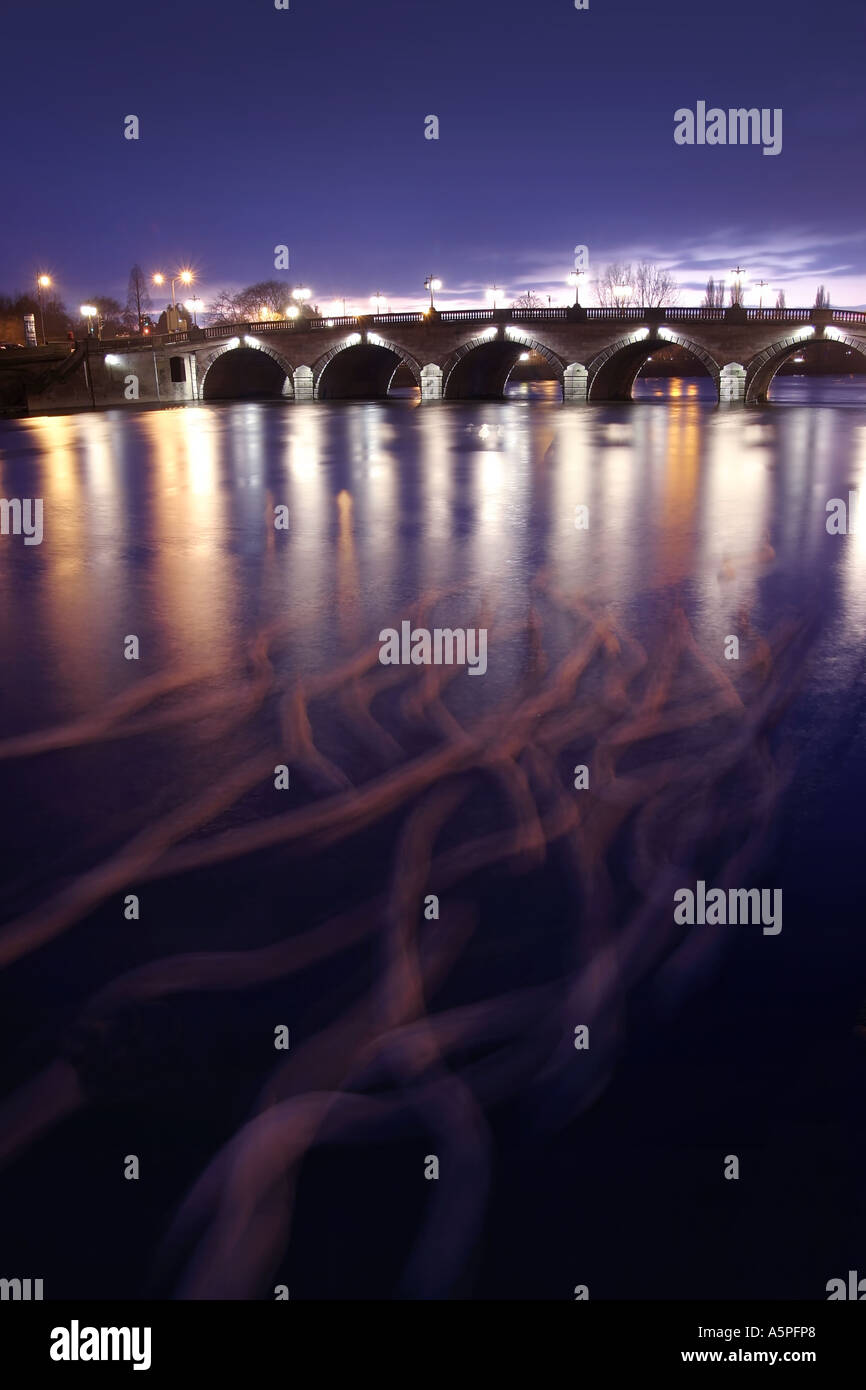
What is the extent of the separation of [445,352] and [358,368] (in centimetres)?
1146

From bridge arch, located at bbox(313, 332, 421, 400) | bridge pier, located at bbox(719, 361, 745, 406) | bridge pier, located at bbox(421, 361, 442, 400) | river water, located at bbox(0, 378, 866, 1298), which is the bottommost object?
river water, located at bbox(0, 378, 866, 1298)

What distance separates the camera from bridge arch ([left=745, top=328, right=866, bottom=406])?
48.2 m

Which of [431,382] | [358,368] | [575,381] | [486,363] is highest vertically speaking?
[358,368]

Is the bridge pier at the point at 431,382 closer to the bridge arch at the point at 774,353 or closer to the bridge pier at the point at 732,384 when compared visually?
the bridge pier at the point at 732,384

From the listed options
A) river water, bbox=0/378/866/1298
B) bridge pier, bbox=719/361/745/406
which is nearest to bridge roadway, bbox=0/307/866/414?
bridge pier, bbox=719/361/745/406

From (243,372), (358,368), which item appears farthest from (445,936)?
(243,372)

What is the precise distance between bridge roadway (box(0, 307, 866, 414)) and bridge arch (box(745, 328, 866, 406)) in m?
0.07

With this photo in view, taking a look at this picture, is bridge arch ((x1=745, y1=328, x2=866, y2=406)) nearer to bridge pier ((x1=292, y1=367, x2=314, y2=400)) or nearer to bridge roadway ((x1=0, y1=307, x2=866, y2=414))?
bridge roadway ((x1=0, y1=307, x2=866, y2=414))

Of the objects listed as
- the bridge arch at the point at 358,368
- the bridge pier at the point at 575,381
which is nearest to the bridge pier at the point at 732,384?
the bridge pier at the point at 575,381

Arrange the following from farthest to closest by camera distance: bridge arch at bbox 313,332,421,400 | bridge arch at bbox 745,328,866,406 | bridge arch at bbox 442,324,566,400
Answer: bridge arch at bbox 313,332,421,400 < bridge arch at bbox 442,324,566,400 < bridge arch at bbox 745,328,866,406

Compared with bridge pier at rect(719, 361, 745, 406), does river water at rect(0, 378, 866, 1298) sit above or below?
below

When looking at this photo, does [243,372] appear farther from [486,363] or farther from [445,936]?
[445,936]

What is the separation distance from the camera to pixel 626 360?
57.9 meters

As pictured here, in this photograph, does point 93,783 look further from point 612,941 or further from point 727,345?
point 727,345
